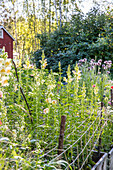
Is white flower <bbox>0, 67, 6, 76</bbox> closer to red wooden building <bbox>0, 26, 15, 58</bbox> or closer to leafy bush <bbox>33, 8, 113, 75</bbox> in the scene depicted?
leafy bush <bbox>33, 8, 113, 75</bbox>

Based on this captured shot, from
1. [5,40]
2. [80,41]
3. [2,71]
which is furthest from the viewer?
[5,40]

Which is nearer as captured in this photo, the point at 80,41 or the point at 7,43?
the point at 80,41

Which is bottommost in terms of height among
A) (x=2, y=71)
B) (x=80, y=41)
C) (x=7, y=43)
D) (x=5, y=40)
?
(x=2, y=71)

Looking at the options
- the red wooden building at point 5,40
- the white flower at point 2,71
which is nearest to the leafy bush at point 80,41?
the red wooden building at point 5,40

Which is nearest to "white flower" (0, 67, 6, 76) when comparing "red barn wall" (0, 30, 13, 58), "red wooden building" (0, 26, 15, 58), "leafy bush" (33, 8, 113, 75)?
"leafy bush" (33, 8, 113, 75)

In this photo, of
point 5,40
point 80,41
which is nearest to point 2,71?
point 80,41

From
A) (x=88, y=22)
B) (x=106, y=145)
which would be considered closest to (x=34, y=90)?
(x=106, y=145)

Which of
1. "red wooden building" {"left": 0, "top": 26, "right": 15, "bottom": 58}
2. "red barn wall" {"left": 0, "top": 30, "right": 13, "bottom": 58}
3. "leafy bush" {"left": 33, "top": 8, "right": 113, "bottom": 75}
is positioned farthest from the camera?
"red barn wall" {"left": 0, "top": 30, "right": 13, "bottom": 58}

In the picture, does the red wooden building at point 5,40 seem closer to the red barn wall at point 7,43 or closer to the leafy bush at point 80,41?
the red barn wall at point 7,43

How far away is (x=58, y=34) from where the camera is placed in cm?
989

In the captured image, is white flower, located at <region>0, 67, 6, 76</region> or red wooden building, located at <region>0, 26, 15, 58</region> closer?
white flower, located at <region>0, 67, 6, 76</region>

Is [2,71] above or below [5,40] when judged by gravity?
below

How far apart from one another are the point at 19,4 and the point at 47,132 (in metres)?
17.7

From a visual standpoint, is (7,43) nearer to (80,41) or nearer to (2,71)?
(80,41)
